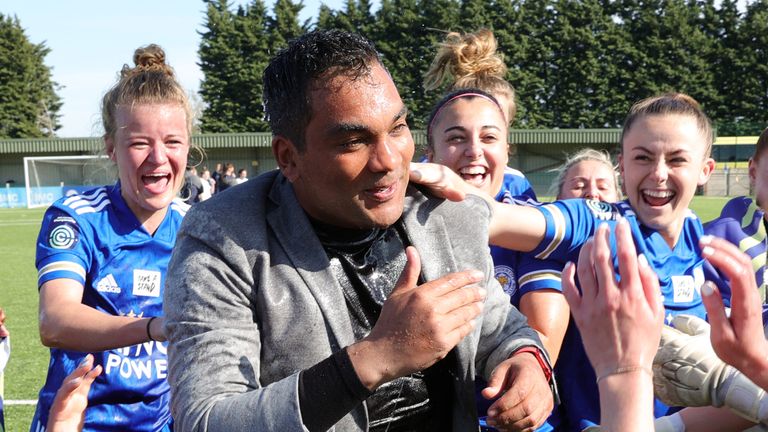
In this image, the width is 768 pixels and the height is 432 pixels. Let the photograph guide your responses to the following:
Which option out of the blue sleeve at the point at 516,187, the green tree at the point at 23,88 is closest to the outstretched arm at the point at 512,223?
the blue sleeve at the point at 516,187

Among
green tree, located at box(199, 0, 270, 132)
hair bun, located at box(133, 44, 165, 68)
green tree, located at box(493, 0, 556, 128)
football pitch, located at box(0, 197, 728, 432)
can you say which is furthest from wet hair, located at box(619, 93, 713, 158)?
green tree, located at box(493, 0, 556, 128)

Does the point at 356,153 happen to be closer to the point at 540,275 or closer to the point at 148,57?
the point at 540,275

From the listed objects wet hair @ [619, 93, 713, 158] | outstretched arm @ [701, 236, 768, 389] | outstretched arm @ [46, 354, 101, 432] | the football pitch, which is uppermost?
wet hair @ [619, 93, 713, 158]

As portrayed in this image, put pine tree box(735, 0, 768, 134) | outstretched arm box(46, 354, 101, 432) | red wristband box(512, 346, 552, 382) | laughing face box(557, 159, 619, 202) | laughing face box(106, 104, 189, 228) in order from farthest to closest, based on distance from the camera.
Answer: pine tree box(735, 0, 768, 134) → laughing face box(557, 159, 619, 202) → laughing face box(106, 104, 189, 228) → outstretched arm box(46, 354, 101, 432) → red wristband box(512, 346, 552, 382)

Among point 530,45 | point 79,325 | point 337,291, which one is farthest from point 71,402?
point 530,45

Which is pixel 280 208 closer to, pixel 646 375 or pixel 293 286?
pixel 293 286

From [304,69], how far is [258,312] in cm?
64

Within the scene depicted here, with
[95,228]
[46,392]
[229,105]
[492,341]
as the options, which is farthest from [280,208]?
[229,105]

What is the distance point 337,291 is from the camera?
195cm

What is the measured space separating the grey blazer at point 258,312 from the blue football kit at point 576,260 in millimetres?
657

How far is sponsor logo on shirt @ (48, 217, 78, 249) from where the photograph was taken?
302 centimetres

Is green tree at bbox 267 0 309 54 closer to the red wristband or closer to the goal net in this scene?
the goal net

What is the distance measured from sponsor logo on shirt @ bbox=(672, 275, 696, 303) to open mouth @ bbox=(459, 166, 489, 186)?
0.97 meters

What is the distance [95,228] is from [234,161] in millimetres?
47778
